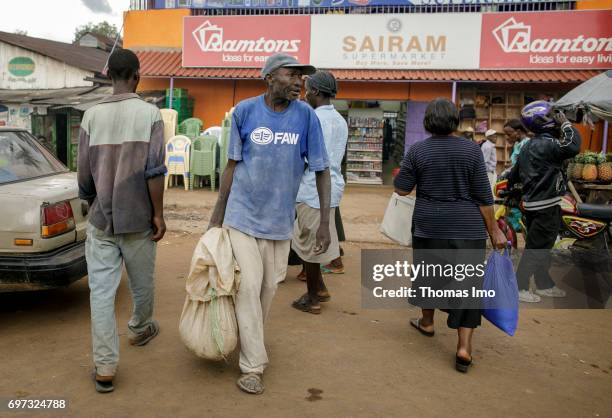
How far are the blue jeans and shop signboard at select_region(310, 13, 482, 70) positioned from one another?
10.8 m

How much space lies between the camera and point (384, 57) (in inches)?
521

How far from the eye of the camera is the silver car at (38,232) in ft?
12.8

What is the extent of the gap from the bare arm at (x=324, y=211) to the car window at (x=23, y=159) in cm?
248

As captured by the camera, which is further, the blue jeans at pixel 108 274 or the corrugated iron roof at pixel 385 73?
the corrugated iron roof at pixel 385 73

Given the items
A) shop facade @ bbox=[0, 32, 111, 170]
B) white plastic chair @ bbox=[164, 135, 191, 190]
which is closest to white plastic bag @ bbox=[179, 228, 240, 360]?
white plastic chair @ bbox=[164, 135, 191, 190]

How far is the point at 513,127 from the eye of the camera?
7441 millimetres

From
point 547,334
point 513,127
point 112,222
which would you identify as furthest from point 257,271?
point 513,127

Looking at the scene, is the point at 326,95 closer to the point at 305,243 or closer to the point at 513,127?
the point at 305,243

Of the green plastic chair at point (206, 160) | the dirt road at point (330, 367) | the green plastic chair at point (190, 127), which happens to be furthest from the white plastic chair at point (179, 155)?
the dirt road at point (330, 367)

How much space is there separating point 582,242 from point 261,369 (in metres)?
4.48

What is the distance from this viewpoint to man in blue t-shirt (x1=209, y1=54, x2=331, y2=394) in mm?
3195

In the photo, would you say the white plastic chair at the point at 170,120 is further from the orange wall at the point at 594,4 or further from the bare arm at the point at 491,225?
the bare arm at the point at 491,225

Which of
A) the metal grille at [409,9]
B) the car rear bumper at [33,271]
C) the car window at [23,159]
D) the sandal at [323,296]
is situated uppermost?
the metal grille at [409,9]

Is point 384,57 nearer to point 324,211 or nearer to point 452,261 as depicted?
point 452,261
